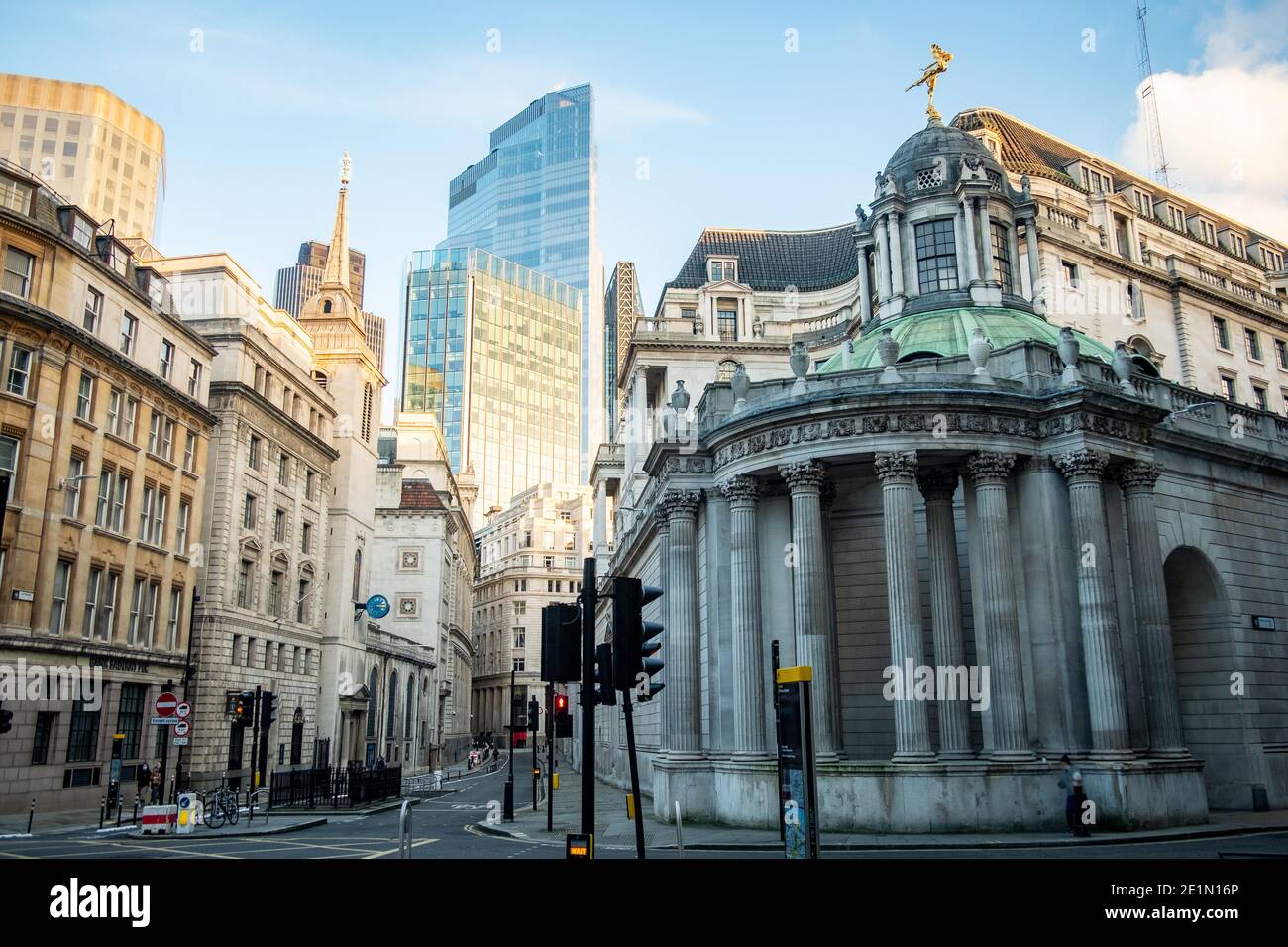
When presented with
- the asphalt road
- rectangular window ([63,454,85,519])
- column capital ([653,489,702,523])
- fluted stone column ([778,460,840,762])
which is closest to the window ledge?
rectangular window ([63,454,85,519])

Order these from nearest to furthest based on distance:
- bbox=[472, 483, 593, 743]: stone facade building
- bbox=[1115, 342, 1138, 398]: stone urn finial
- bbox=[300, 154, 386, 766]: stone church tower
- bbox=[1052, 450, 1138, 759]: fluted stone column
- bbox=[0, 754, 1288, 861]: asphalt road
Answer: bbox=[0, 754, 1288, 861]: asphalt road
bbox=[1052, 450, 1138, 759]: fluted stone column
bbox=[1115, 342, 1138, 398]: stone urn finial
bbox=[300, 154, 386, 766]: stone church tower
bbox=[472, 483, 593, 743]: stone facade building

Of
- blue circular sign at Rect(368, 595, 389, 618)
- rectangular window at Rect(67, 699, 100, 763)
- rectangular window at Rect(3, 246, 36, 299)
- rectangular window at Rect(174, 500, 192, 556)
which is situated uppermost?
rectangular window at Rect(3, 246, 36, 299)

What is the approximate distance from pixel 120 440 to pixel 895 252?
1174 inches

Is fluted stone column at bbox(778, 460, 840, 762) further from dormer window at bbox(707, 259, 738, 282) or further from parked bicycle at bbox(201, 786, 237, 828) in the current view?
dormer window at bbox(707, 259, 738, 282)

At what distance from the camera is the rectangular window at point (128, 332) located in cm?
3775

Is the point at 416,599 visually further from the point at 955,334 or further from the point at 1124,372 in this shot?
the point at 1124,372

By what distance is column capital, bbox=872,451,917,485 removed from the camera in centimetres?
2572

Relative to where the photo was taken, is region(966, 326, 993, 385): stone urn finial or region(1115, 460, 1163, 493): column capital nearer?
region(966, 326, 993, 385): stone urn finial

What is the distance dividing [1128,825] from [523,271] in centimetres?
17157

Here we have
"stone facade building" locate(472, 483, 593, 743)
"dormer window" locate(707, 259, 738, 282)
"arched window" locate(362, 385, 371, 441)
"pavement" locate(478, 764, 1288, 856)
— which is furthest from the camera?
"stone facade building" locate(472, 483, 593, 743)

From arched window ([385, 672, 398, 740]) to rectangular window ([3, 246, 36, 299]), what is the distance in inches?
1661

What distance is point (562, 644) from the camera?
1110 centimetres

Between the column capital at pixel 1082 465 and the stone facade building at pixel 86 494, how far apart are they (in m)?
30.9
